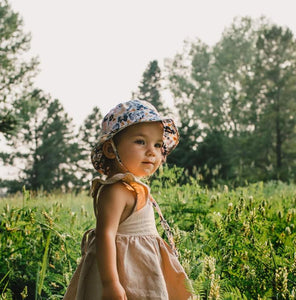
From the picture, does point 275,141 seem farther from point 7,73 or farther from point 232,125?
point 7,73

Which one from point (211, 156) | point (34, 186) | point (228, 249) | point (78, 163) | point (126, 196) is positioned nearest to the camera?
point (126, 196)

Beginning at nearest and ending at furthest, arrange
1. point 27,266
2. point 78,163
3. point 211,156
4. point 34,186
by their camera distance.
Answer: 1. point 27,266
2. point 211,156
3. point 34,186
4. point 78,163

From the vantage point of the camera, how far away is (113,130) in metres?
2.28

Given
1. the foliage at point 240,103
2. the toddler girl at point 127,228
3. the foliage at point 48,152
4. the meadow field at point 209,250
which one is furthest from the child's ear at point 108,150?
the foliage at point 48,152

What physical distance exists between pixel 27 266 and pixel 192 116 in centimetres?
3778

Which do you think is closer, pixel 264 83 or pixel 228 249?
pixel 228 249

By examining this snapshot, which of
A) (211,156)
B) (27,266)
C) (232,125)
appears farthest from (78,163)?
(27,266)

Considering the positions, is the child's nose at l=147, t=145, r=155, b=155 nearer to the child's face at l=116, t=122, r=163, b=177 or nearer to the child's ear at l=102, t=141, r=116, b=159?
the child's face at l=116, t=122, r=163, b=177

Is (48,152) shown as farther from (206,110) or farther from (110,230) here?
(110,230)

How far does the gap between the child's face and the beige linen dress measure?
0.44ft

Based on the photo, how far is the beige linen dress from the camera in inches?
80.8

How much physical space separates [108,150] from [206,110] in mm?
38600

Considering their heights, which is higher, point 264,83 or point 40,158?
point 264,83

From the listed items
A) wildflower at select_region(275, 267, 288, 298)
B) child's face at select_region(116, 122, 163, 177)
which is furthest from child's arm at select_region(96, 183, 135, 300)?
wildflower at select_region(275, 267, 288, 298)
